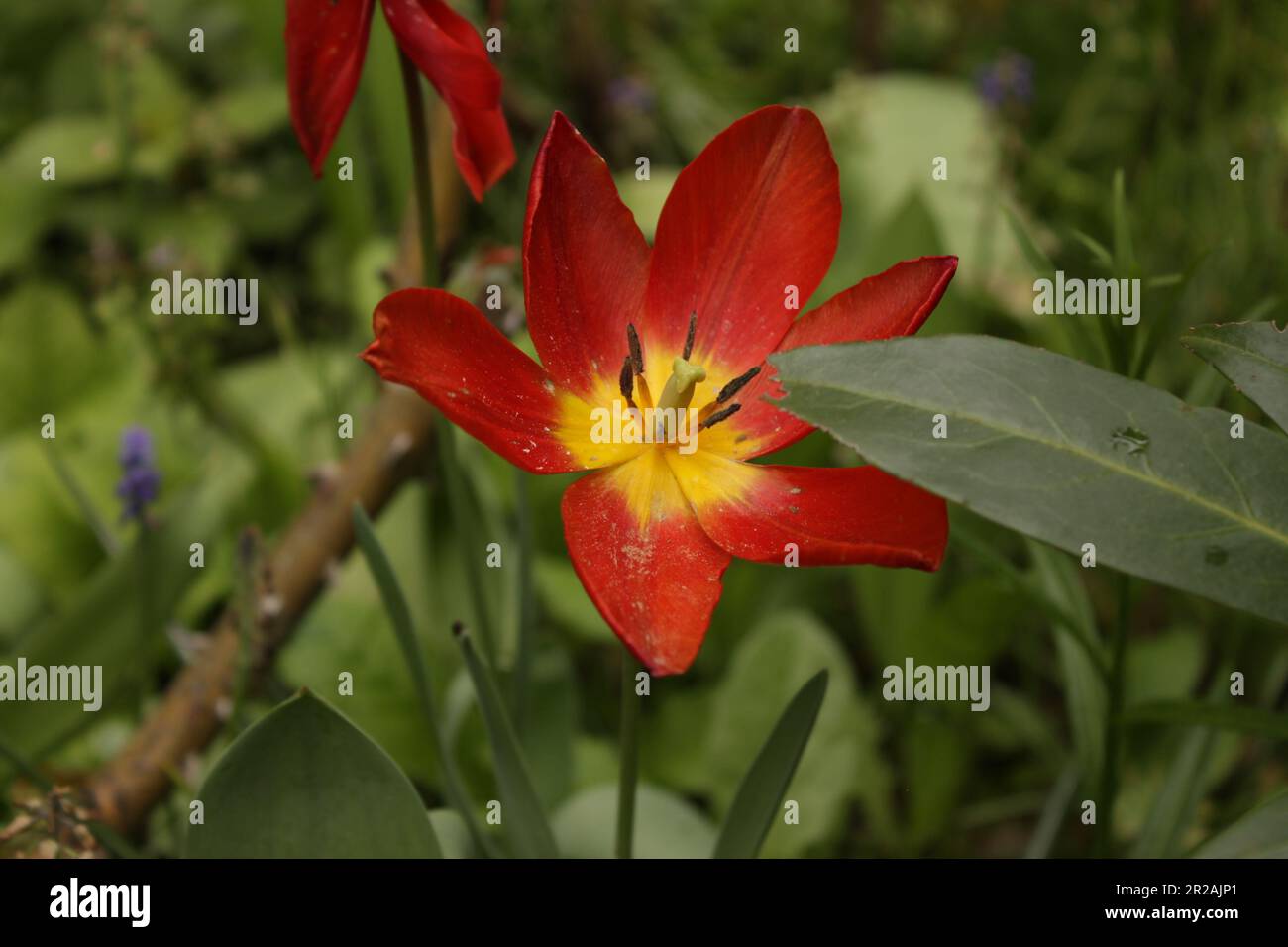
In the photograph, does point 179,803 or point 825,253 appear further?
point 179,803

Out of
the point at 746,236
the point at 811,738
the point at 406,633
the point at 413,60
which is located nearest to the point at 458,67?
the point at 413,60

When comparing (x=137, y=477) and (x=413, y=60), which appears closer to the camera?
(x=413, y=60)

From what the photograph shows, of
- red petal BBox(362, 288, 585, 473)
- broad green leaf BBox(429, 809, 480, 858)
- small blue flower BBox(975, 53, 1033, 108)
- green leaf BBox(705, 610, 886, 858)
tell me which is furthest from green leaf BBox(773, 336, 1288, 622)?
small blue flower BBox(975, 53, 1033, 108)

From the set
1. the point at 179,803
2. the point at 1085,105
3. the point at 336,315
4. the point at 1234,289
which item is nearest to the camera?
the point at 179,803

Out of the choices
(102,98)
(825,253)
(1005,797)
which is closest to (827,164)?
(825,253)

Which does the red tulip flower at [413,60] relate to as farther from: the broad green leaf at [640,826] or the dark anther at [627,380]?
the broad green leaf at [640,826]

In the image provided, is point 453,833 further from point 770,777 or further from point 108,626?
point 108,626

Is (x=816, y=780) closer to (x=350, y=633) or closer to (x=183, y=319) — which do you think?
(x=350, y=633)
